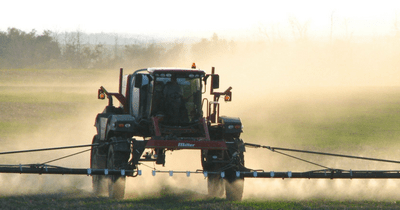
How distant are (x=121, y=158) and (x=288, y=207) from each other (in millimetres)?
3893

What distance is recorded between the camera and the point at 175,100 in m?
13.4

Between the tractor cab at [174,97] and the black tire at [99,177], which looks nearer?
the tractor cab at [174,97]

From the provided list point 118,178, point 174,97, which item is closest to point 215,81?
point 174,97

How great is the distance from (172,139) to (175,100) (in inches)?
50.8

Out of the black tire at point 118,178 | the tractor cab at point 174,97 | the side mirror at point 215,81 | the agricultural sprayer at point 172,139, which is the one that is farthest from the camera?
the side mirror at point 215,81

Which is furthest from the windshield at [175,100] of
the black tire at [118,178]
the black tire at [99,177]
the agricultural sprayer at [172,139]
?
the black tire at [99,177]

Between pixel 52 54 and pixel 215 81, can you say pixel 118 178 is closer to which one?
pixel 215 81

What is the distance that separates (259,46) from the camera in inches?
2867

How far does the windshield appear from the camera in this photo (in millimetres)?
13344

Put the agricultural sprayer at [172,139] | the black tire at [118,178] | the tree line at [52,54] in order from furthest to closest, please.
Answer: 1. the tree line at [52,54]
2. the black tire at [118,178]
3. the agricultural sprayer at [172,139]

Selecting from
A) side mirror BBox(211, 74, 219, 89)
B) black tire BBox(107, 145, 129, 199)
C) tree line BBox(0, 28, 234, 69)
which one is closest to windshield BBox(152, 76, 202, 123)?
side mirror BBox(211, 74, 219, 89)

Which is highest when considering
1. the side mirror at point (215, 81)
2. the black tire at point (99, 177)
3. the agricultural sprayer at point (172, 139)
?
the side mirror at point (215, 81)

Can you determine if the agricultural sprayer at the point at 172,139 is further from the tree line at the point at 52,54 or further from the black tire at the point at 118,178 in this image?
the tree line at the point at 52,54

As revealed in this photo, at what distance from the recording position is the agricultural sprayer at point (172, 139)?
471 inches
